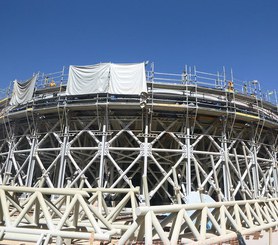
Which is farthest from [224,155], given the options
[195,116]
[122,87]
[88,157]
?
[88,157]

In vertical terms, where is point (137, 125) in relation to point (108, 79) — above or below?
below

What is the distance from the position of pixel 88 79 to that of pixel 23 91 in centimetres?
593

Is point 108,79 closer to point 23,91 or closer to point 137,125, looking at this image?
point 137,125

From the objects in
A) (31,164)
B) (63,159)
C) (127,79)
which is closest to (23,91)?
(31,164)

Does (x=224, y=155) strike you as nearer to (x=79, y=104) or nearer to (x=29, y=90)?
(x=79, y=104)

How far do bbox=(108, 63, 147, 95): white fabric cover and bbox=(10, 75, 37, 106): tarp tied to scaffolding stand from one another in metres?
6.54

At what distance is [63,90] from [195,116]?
10.4 metres

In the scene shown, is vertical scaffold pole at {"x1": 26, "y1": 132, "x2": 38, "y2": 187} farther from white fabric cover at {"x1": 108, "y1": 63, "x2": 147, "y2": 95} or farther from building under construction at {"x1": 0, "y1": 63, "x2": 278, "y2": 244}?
white fabric cover at {"x1": 108, "y1": 63, "x2": 147, "y2": 95}

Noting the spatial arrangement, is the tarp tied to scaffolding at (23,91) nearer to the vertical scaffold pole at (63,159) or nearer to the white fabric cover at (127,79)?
the vertical scaffold pole at (63,159)

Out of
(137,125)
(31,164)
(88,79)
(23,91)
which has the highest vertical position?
(23,91)

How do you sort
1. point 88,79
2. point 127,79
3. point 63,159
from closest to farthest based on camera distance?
point 63,159
point 127,79
point 88,79

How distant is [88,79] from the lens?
55.2 feet

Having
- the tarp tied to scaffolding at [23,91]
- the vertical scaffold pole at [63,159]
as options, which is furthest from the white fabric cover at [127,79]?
the tarp tied to scaffolding at [23,91]

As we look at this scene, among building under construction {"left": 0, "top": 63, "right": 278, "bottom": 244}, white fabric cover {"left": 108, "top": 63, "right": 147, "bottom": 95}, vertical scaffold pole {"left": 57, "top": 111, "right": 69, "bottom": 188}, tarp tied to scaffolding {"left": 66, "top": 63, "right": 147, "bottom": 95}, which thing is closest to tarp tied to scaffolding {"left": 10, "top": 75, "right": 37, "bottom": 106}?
building under construction {"left": 0, "top": 63, "right": 278, "bottom": 244}
